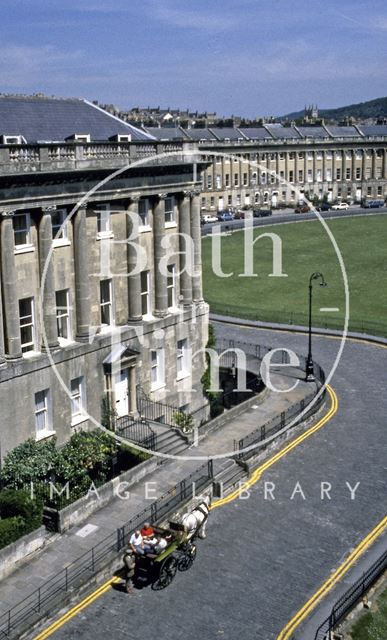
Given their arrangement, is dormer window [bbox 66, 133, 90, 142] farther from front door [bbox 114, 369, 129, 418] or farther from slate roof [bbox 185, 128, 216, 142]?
slate roof [bbox 185, 128, 216, 142]

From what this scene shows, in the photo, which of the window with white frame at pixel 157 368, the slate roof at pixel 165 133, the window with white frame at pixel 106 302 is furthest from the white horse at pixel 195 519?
the slate roof at pixel 165 133

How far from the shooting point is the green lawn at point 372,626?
76.5 feet

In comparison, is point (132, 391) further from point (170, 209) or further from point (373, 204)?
point (373, 204)


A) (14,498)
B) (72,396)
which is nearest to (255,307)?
(72,396)

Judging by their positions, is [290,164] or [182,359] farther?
[290,164]

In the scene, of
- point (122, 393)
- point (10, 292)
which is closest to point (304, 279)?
point (122, 393)

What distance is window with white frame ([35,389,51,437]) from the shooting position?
33188mm

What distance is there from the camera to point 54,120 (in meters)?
38.8

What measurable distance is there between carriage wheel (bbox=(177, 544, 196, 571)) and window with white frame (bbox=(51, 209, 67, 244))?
13986 mm

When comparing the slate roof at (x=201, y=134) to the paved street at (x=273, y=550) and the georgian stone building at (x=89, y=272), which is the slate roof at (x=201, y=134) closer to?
the georgian stone building at (x=89, y=272)

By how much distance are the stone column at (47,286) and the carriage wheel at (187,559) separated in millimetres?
10769

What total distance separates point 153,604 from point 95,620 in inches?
75.5

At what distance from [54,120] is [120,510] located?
19283 millimetres

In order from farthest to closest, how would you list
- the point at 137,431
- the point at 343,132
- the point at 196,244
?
the point at 343,132 → the point at 196,244 → the point at 137,431
